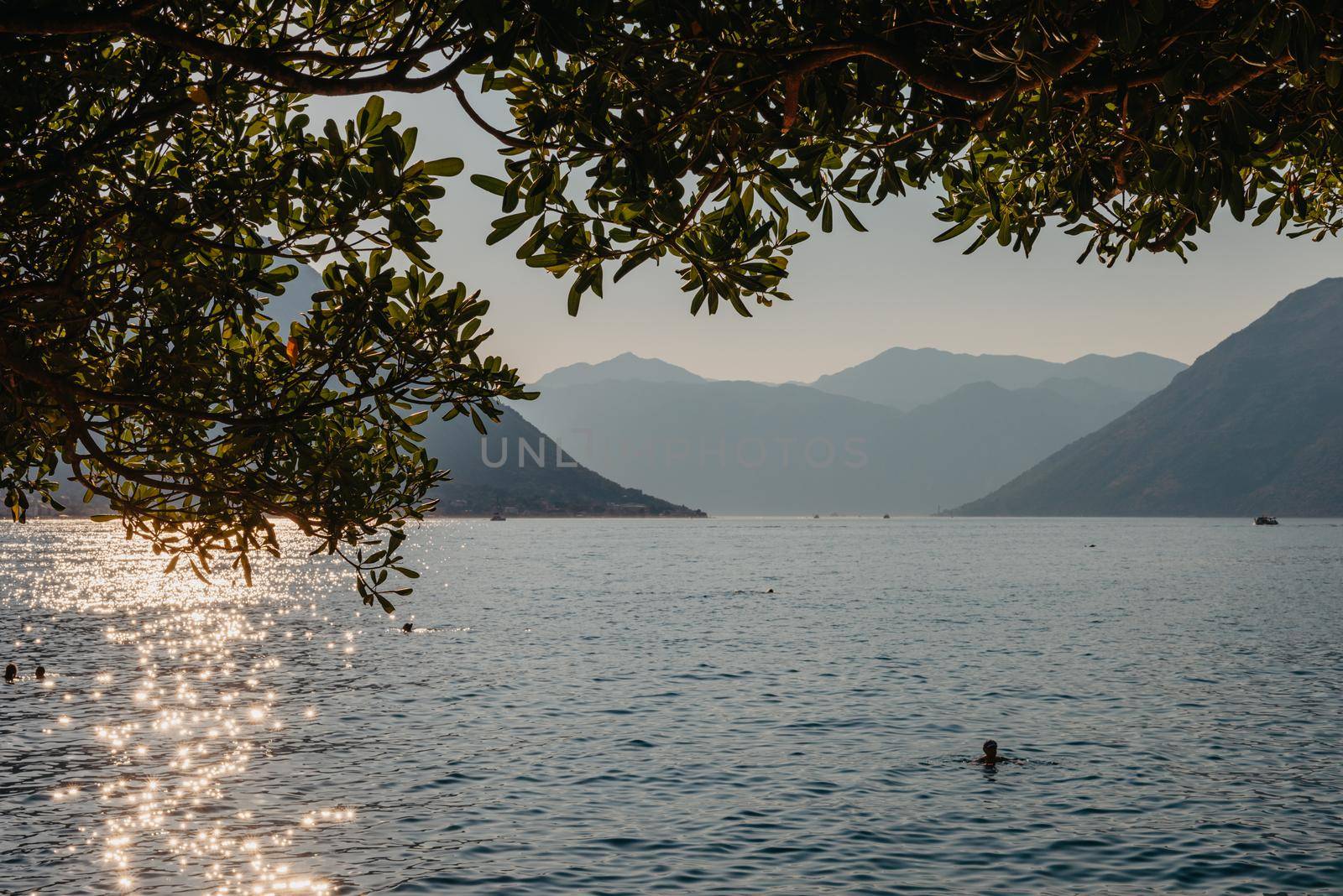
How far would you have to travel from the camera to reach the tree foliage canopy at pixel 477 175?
19.5ft

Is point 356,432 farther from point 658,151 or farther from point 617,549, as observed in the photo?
point 617,549

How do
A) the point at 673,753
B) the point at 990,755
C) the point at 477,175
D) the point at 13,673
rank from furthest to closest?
the point at 13,673
the point at 673,753
the point at 990,755
the point at 477,175

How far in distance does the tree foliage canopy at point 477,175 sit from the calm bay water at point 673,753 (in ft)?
33.1

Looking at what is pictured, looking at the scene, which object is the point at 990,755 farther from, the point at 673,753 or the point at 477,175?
the point at 477,175

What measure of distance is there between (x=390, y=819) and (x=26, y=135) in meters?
15.6

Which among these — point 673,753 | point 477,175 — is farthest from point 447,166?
point 673,753

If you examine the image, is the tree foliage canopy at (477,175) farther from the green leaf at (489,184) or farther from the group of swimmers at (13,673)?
the group of swimmers at (13,673)

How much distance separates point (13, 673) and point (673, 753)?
26.6 m

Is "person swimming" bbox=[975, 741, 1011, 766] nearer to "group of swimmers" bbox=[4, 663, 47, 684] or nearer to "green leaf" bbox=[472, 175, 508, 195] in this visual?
"green leaf" bbox=[472, 175, 508, 195]

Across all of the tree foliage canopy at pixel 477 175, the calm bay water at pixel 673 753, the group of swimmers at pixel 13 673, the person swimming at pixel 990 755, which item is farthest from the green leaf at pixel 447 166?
the group of swimmers at pixel 13 673

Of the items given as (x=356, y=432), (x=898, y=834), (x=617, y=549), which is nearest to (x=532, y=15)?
(x=356, y=432)

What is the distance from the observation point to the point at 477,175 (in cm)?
651

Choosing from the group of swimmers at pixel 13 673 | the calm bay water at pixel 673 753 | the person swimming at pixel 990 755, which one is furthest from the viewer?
the group of swimmers at pixel 13 673

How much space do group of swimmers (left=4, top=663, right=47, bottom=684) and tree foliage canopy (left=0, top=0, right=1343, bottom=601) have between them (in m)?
32.1
